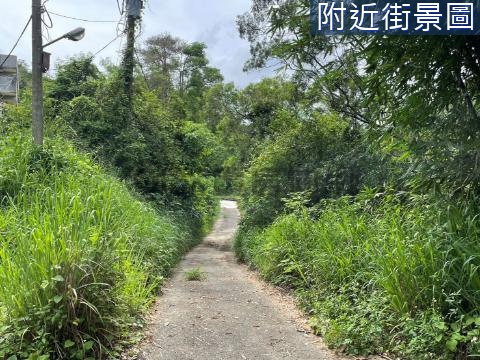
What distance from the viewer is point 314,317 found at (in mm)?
5387

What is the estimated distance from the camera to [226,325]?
16.7ft

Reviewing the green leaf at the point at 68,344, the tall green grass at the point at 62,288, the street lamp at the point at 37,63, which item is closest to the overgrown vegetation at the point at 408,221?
the tall green grass at the point at 62,288

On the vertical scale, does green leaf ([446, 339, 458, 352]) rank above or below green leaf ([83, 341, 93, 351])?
above

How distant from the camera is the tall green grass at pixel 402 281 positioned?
3.51 metres

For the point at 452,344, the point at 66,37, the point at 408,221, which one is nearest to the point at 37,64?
the point at 66,37

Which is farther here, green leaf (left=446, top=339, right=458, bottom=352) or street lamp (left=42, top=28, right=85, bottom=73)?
street lamp (left=42, top=28, right=85, bottom=73)

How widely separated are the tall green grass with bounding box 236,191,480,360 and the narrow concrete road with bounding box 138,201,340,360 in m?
0.36

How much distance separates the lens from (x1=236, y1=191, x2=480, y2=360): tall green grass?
3.51 metres

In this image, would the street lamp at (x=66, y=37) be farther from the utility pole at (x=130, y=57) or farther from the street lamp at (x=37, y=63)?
the utility pole at (x=130, y=57)

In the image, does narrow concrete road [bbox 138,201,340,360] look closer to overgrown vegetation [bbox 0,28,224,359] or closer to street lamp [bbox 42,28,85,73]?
overgrown vegetation [bbox 0,28,224,359]

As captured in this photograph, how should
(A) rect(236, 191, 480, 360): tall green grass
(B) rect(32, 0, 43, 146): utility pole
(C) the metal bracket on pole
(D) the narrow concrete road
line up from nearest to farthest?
(A) rect(236, 191, 480, 360): tall green grass < (D) the narrow concrete road < (B) rect(32, 0, 43, 146): utility pole < (C) the metal bracket on pole

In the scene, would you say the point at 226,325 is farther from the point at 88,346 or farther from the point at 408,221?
the point at 408,221

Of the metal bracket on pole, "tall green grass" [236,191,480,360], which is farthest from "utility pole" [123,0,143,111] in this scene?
"tall green grass" [236,191,480,360]

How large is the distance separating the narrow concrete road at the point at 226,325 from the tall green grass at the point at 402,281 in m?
0.36
